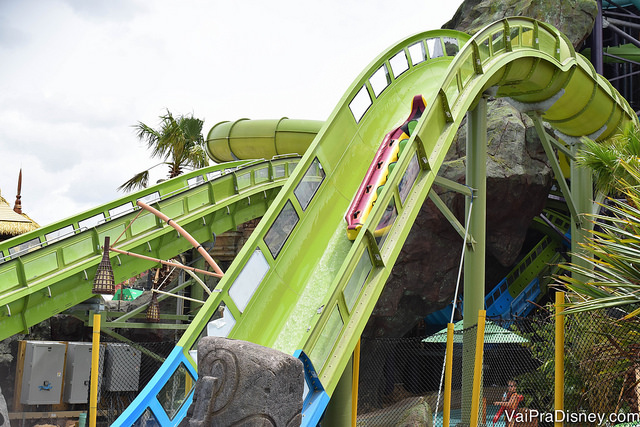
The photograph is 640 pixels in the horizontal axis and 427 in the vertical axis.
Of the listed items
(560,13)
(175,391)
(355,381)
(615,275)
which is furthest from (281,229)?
(560,13)

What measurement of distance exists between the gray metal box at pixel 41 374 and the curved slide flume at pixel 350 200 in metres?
7.66

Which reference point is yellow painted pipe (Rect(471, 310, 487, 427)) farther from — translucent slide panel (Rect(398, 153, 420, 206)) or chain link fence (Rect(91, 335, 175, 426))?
chain link fence (Rect(91, 335, 175, 426))

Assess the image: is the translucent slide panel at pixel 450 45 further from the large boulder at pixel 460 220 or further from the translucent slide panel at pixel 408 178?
the translucent slide panel at pixel 408 178

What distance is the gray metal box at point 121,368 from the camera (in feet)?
44.9

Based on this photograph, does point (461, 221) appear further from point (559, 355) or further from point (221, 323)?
point (221, 323)

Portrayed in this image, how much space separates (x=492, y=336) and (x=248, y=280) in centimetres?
628

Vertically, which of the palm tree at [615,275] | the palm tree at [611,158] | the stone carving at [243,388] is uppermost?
the palm tree at [611,158]

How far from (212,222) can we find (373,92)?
21.5ft

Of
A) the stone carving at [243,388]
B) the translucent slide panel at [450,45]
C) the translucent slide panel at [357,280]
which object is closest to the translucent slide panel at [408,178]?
the translucent slide panel at [357,280]

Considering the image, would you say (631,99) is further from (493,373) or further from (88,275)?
(88,275)

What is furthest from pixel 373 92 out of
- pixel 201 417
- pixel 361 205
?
pixel 201 417

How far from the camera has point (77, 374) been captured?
1366 centimetres

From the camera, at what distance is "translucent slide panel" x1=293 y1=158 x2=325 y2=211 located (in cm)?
891

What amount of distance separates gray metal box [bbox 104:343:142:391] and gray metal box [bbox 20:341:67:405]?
101 centimetres
